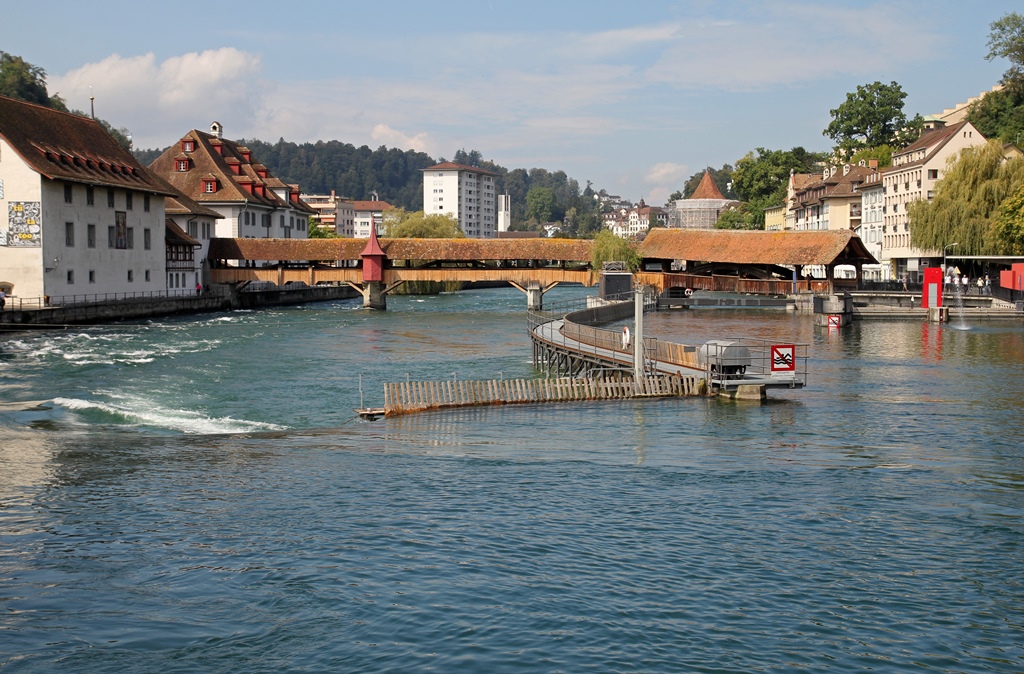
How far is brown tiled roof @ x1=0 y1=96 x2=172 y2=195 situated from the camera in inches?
2037

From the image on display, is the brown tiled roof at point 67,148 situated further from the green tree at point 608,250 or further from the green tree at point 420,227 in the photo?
the green tree at point 420,227

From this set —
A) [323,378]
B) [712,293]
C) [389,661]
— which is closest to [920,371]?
[323,378]

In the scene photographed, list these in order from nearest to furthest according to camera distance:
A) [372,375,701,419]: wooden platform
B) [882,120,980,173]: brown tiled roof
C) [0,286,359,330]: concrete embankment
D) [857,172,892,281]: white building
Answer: [372,375,701,419]: wooden platform
[0,286,359,330]: concrete embankment
[882,120,980,173]: brown tiled roof
[857,172,892,281]: white building

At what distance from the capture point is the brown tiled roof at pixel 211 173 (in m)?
80.2

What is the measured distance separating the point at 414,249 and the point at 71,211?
2405 cm

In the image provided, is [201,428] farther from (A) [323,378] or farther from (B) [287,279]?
(B) [287,279]

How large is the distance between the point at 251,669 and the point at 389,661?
143 centimetres

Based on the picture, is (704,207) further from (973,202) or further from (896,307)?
(896,307)

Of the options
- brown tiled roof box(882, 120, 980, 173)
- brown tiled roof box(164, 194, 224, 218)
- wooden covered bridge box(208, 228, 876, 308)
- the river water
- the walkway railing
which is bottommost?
the river water

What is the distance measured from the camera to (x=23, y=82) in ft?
348

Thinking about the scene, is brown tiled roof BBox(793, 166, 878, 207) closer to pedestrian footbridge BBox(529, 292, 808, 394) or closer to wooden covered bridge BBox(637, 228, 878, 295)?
wooden covered bridge BBox(637, 228, 878, 295)

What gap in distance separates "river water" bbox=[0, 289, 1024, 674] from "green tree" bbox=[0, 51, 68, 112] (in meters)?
83.3

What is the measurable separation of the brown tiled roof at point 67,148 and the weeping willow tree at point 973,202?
4554 centimetres

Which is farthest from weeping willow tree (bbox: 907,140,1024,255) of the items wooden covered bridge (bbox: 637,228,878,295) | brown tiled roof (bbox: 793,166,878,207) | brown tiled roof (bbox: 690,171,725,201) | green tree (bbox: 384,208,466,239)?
brown tiled roof (bbox: 690,171,725,201)
